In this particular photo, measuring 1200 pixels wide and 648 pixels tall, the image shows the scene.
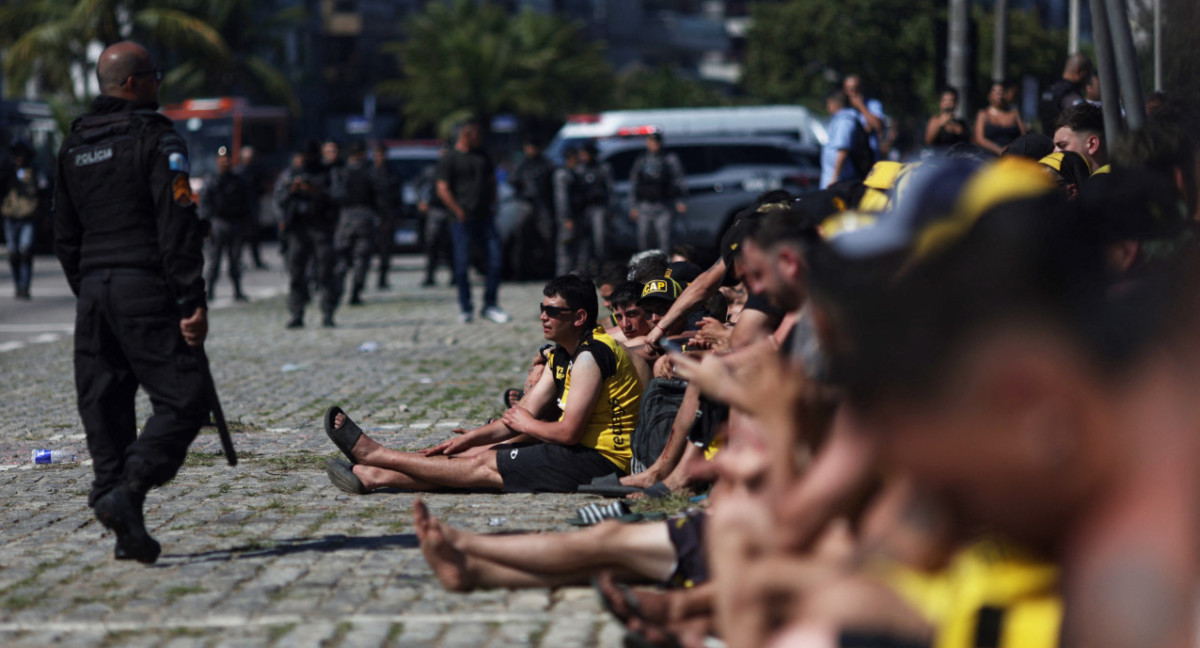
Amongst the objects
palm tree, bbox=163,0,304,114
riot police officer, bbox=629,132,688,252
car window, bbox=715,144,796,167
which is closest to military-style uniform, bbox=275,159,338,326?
riot police officer, bbox=629,132,688,252

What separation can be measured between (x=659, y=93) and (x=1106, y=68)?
55711 mm

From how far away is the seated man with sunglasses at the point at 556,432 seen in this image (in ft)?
21.7

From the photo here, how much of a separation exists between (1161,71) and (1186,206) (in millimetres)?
4012

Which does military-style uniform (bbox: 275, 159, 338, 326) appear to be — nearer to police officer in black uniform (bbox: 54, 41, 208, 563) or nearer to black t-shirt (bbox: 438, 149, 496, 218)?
black t-shirt (bbox: 438, 149, 496, 218)

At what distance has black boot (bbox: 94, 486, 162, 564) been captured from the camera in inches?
203

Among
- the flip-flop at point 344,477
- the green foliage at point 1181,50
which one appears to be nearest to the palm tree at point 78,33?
the flip-flop at point 344,477

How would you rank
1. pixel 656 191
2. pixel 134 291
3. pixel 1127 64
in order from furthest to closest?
pixel 656 191, pixel 1127 64, pixel 134 291

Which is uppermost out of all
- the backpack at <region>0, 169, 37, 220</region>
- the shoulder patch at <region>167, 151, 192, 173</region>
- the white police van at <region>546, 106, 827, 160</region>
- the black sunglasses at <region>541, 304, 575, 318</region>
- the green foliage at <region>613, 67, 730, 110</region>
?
the shoulder patch at <region>167, 151, 192, 173</region>

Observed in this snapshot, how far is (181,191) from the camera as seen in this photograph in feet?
17.4

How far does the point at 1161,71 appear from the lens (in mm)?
7980

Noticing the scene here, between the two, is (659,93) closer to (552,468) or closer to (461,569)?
(552,468)

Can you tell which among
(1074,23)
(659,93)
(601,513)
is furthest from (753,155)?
(659,93)

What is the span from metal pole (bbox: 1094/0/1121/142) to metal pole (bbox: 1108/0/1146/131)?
0.09 m

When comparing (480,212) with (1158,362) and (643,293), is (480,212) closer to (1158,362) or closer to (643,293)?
(643,293)
